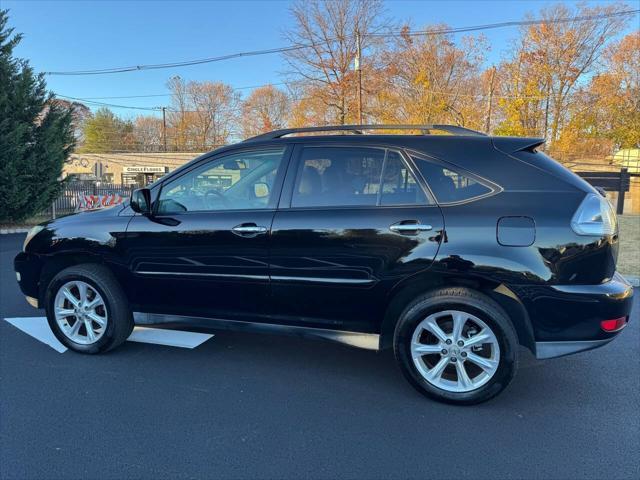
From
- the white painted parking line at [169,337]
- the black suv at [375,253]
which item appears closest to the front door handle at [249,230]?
the black suv at [375,253]

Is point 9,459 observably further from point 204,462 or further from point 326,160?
point 326,160

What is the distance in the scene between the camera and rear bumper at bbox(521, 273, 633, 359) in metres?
2.85

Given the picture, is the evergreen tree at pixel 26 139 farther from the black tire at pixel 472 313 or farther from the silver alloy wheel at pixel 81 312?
the black tire at pixel 472 313

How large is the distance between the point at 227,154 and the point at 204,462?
7.18 feet

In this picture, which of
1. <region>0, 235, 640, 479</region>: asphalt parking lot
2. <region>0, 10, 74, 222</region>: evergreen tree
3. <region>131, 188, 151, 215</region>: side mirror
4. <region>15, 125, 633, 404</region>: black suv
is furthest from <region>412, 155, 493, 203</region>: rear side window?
<region>0, 10, 74, 222</region>: evergreen tree

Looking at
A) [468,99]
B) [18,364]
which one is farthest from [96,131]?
[18,364]

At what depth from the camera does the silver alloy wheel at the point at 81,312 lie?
3.86 metres

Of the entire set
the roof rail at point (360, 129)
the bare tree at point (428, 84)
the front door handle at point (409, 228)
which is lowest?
the front door handle at point (409, 228)

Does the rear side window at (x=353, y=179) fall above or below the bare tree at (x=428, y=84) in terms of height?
below

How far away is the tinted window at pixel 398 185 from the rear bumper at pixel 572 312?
3.05ft

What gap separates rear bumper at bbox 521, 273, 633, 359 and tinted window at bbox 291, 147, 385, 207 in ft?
4.10

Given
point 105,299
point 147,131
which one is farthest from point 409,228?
point 147,131

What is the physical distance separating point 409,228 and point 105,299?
100 inches

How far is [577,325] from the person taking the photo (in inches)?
114
